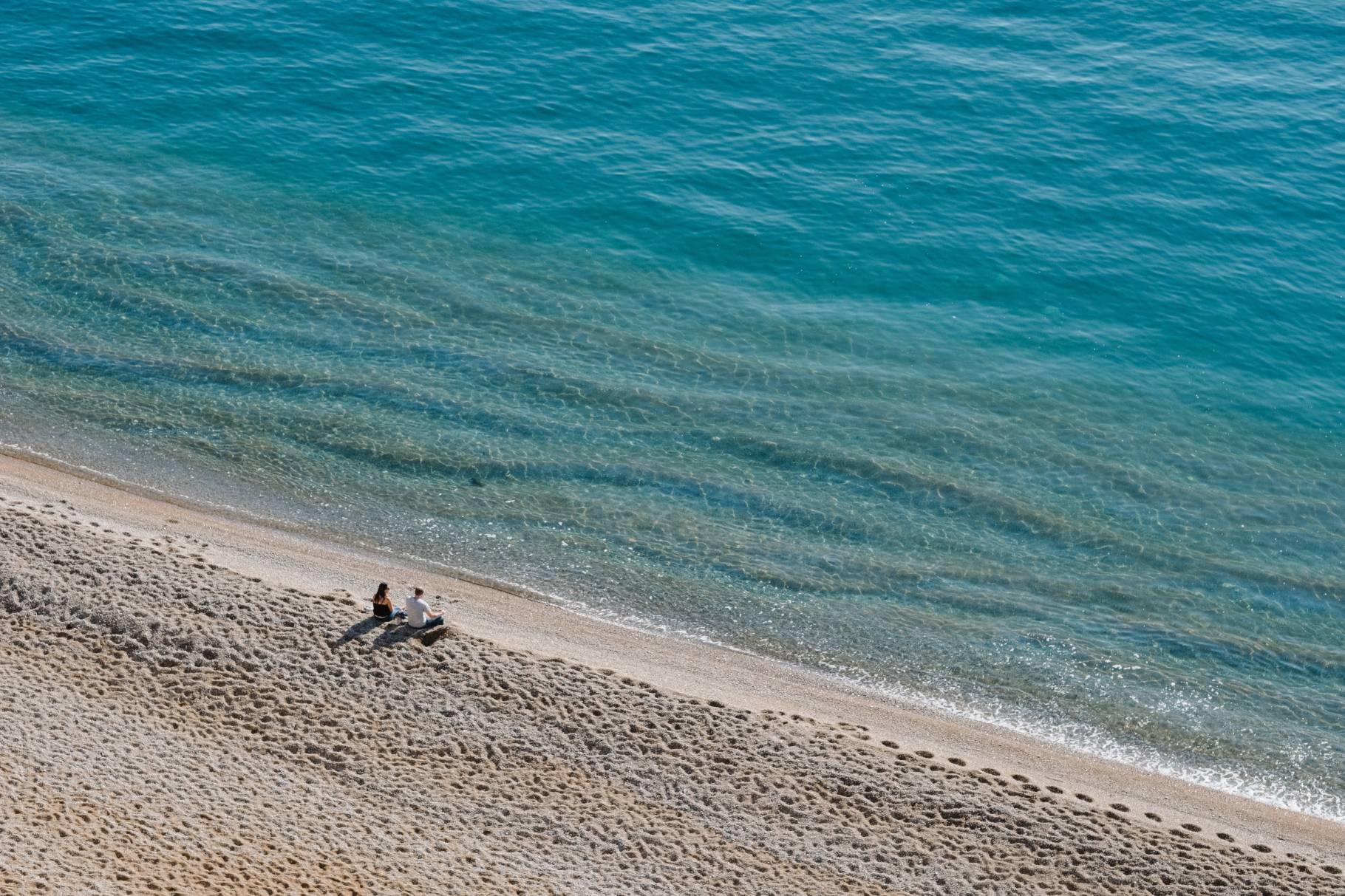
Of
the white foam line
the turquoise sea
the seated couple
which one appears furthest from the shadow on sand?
the turquoise sea

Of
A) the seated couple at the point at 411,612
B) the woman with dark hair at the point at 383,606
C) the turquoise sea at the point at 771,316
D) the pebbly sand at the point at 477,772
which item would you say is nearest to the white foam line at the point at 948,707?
the turquoise sea at the point at 771,316

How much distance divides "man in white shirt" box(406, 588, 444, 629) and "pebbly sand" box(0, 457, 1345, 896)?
620 mm

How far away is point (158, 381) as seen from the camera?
35469 millimetres

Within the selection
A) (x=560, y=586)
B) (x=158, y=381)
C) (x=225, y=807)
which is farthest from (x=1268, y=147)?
(x=225, y=807)

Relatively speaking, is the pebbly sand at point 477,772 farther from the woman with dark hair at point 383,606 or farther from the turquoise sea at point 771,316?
the turquoise sea at point 771,316

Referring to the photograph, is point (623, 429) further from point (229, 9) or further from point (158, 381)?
point (229, 9)

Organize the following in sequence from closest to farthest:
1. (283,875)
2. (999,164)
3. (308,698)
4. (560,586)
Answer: (283,875) → (308,698) → (560,586) → (999,164)

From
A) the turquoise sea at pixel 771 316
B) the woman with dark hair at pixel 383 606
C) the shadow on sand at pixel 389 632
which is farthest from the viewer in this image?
the turquoise sea at pixel 771 316

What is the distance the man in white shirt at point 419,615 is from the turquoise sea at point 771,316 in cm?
420

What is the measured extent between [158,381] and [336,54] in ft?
73.4

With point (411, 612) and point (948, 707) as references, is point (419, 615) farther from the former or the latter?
point (948, 707)

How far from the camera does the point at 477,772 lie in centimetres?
2342

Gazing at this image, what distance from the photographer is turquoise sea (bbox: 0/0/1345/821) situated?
100 feet

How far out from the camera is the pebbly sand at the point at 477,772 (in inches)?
831
